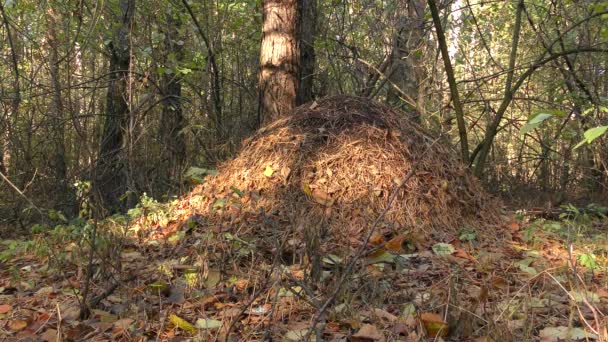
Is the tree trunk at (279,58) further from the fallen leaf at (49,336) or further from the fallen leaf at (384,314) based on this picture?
the fallen leaf at (49,336)

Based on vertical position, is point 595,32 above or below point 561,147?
above

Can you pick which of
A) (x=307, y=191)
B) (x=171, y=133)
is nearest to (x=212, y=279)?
(x=307, y=191)

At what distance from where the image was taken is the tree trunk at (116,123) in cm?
638

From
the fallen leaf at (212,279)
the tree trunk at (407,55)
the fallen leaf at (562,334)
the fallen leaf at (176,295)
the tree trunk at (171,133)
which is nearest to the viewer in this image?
the fallen leaf at (562,334)

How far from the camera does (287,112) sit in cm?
549

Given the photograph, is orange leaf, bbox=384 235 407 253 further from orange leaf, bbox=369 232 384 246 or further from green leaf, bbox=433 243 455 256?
green leaf, bbox=433 243 455 256

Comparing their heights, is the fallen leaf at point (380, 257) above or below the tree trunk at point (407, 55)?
below

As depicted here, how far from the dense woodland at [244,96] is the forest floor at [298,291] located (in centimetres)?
142

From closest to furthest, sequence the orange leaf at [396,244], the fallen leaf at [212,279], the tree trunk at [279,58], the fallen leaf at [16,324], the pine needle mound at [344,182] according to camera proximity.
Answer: the fallen leaf at [16,324]
the fallen leaf at [212,279]
the orange leaf at [396,244]
the pine needle mound at [344,182]
the tree trunk at [279,58]

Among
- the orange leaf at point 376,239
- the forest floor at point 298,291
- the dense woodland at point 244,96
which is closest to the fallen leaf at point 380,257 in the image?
the forest floor at point 298,291

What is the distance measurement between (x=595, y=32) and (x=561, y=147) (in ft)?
5.81

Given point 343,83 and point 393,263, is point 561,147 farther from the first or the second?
point 393,263

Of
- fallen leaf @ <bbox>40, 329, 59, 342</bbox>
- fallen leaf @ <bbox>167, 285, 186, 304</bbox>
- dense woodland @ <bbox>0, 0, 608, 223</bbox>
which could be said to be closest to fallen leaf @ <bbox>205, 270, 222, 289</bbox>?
fallen leaf @ <bbox>167, 285, 186, 304</bbox>

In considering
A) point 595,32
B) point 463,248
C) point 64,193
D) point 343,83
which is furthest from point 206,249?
point 595,32
